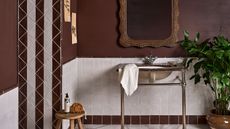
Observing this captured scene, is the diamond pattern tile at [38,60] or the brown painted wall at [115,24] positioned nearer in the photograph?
the diamond pattern tile at [38,60]

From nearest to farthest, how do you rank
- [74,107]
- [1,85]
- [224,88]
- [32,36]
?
[1,85] < [74,107] < [32,36] < [224,88]

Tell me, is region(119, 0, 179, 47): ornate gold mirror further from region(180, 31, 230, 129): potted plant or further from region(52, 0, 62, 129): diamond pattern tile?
region(52, 0, 62, 129): diamond pattern tile

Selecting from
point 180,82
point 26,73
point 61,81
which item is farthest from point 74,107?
point 180,82

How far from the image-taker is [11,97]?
2.17 meters

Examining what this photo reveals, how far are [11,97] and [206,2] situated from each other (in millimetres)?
3242

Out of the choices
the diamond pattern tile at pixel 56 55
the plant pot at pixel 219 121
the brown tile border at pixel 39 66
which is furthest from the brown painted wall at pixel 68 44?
the plant pot at pixel 219 121

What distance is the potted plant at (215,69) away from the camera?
4324 millimetres

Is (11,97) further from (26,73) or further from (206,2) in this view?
(206,2)

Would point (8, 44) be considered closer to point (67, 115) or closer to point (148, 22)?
point (67, 115)

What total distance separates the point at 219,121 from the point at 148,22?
4.63 feet

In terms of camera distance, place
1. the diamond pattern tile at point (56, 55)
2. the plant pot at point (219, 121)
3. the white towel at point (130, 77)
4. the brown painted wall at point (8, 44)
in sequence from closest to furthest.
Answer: the brown painted wall at point (8, 44), the diamond pattern tile at point (56, 55), the white towel at point (130, 77), the plant pot at point (219, 121)

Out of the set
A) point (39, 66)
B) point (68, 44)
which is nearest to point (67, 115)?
point (39, 66)

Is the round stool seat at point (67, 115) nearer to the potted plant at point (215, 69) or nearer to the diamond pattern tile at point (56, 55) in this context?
the diamond pattern tile at point (56, 55)

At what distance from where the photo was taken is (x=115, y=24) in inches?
191
